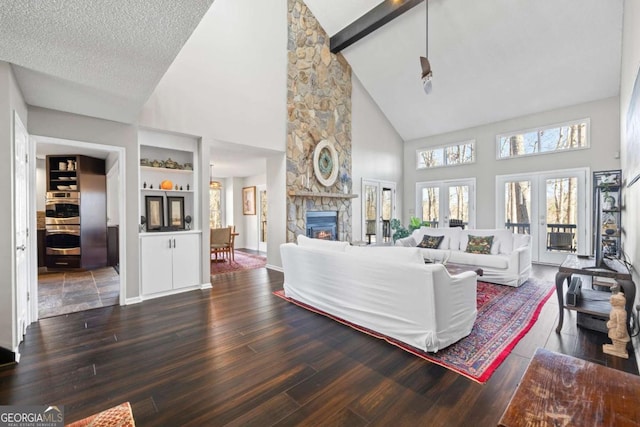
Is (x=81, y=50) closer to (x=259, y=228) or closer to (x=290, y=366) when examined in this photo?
(x=290, y=366)

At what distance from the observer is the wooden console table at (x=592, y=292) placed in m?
2.55

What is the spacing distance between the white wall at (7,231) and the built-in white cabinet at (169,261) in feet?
5.41

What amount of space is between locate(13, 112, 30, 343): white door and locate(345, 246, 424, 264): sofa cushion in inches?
126

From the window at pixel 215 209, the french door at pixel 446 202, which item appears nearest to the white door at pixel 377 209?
the french door at pixel 446 202

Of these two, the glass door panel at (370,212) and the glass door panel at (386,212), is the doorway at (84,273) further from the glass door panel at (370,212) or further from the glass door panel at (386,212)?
the glass door panel at (386,212)

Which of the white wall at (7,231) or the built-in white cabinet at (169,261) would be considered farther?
the built-in white cabinet at (169,261)

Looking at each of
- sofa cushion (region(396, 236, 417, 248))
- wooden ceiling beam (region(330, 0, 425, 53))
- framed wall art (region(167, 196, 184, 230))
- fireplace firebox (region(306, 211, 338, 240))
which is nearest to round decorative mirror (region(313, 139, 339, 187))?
fireplace firebox (region(306, 211, 338, 240))

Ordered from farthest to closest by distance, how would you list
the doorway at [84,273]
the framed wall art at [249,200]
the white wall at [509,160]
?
the framed wall art at [249,200], the white wall at [509,160], the doorway at [84,273]

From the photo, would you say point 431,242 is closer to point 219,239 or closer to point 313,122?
point 313,122

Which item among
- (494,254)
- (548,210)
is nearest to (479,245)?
(494,254)

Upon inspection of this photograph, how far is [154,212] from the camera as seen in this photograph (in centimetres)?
451

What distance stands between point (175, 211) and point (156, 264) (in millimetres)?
914

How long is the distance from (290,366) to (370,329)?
100cm

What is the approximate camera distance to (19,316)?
2717mm
